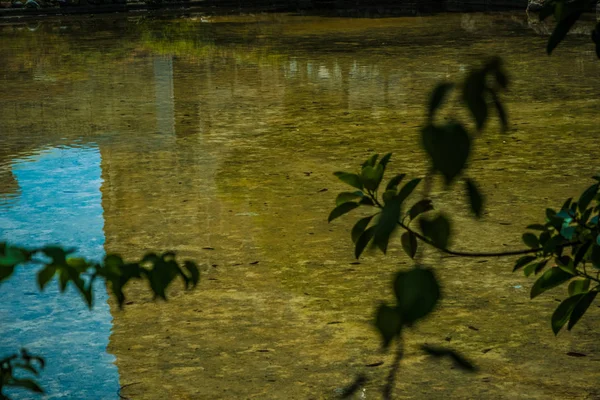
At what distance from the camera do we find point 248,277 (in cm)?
480

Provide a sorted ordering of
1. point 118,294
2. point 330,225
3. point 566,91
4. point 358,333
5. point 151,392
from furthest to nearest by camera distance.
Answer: point 566,91
point 330,225
point 358,333
point 151,392
point 118,294

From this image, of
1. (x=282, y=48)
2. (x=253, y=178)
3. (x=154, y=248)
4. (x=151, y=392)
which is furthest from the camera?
(x=282, y=48)

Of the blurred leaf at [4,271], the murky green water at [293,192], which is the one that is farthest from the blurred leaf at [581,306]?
the murky green water at [293,192]

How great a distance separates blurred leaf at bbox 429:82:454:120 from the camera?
0.86 meters

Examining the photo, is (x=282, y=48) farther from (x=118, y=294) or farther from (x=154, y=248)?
(x=118, y=294)

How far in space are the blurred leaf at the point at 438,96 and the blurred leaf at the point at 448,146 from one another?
2cm

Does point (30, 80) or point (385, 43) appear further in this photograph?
point (385, 43)

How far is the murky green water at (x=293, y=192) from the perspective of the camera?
3760mm

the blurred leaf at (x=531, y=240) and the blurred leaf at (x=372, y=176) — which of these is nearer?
the blurred leaf at (x=372, y=176)

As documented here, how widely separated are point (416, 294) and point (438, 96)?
17 cm

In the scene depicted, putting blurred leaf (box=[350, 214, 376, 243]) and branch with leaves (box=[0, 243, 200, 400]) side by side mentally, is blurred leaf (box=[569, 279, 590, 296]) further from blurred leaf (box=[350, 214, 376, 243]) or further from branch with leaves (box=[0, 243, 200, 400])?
branch with leaves (box=[0, 243, 200, 400])

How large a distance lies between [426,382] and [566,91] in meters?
7.00

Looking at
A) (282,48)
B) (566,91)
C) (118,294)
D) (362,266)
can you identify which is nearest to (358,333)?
(362,266)

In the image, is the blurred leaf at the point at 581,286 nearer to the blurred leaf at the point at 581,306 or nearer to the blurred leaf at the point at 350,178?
the blurred leaf at the point at 581,306
